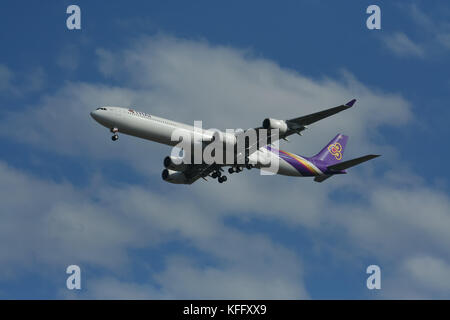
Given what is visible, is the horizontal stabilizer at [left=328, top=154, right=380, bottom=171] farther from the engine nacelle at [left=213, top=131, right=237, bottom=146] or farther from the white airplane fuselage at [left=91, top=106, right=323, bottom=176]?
the white airplane fuselage at [left=91, top=106, right=323, bottom=176]

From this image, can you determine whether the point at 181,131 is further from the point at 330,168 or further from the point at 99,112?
the point at 330,168

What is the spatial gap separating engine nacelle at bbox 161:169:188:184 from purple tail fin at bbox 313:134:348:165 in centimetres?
1537

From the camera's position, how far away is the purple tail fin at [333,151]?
8238cm

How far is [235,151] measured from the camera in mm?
70250

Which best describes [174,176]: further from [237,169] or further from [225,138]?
[225,138]

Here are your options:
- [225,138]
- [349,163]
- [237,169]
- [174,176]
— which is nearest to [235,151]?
[225,138]

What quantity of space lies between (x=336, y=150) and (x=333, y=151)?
728mm

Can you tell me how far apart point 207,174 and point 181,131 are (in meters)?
10.9

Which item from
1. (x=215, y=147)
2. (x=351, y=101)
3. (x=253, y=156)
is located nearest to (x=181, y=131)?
(x=215, y=147)

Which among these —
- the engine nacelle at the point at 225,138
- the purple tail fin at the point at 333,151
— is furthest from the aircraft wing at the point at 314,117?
the purple tail fin at the point at 333,151

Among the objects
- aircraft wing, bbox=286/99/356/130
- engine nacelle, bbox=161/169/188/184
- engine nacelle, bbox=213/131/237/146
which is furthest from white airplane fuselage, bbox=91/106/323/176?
engine nacelle, bbox=161/169/188/184

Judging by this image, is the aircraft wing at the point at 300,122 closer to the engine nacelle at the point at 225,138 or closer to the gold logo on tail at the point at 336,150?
the engine nacelle at the point at 225,138

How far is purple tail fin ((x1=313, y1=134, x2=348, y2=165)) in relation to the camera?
82.4 m

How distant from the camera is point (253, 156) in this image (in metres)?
72.6
